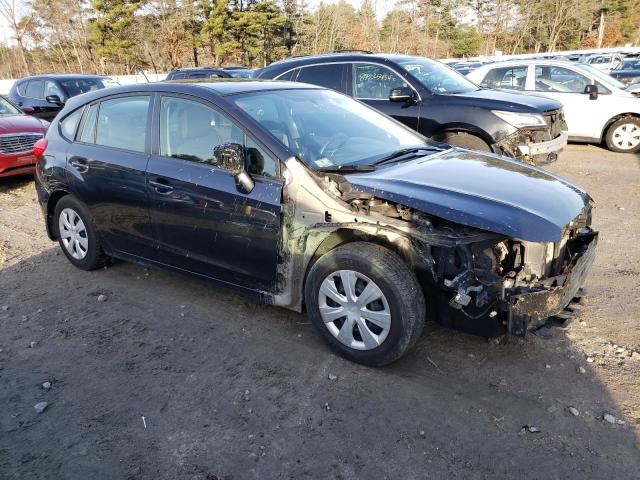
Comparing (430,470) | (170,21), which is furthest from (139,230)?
(170,21)

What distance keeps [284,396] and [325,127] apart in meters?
2.01

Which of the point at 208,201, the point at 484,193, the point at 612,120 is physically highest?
the point at 484,193

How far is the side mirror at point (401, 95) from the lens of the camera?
6.81 m

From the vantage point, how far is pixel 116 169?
4098mm

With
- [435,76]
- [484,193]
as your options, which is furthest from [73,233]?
[435,76]

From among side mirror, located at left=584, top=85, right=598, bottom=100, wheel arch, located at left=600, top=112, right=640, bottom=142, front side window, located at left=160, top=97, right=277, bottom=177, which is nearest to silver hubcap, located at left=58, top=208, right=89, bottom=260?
front side window, located at left=160, top=97, right=277, bottom=177

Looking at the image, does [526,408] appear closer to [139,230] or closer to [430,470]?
[430,470]

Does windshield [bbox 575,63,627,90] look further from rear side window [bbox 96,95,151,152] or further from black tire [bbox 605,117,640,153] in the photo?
rear side window [bbox 96,95,151,152]

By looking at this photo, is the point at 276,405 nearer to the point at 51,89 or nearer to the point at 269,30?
the point at 51,89

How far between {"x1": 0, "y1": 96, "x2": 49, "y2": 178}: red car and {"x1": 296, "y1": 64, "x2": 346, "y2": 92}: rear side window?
4730 mm

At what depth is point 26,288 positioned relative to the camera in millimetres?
4562

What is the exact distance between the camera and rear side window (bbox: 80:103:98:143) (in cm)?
446

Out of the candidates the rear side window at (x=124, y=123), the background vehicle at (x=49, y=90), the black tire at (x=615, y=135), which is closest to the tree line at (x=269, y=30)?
the background vehicle at (x=49, y=90)

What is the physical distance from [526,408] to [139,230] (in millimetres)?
3116
